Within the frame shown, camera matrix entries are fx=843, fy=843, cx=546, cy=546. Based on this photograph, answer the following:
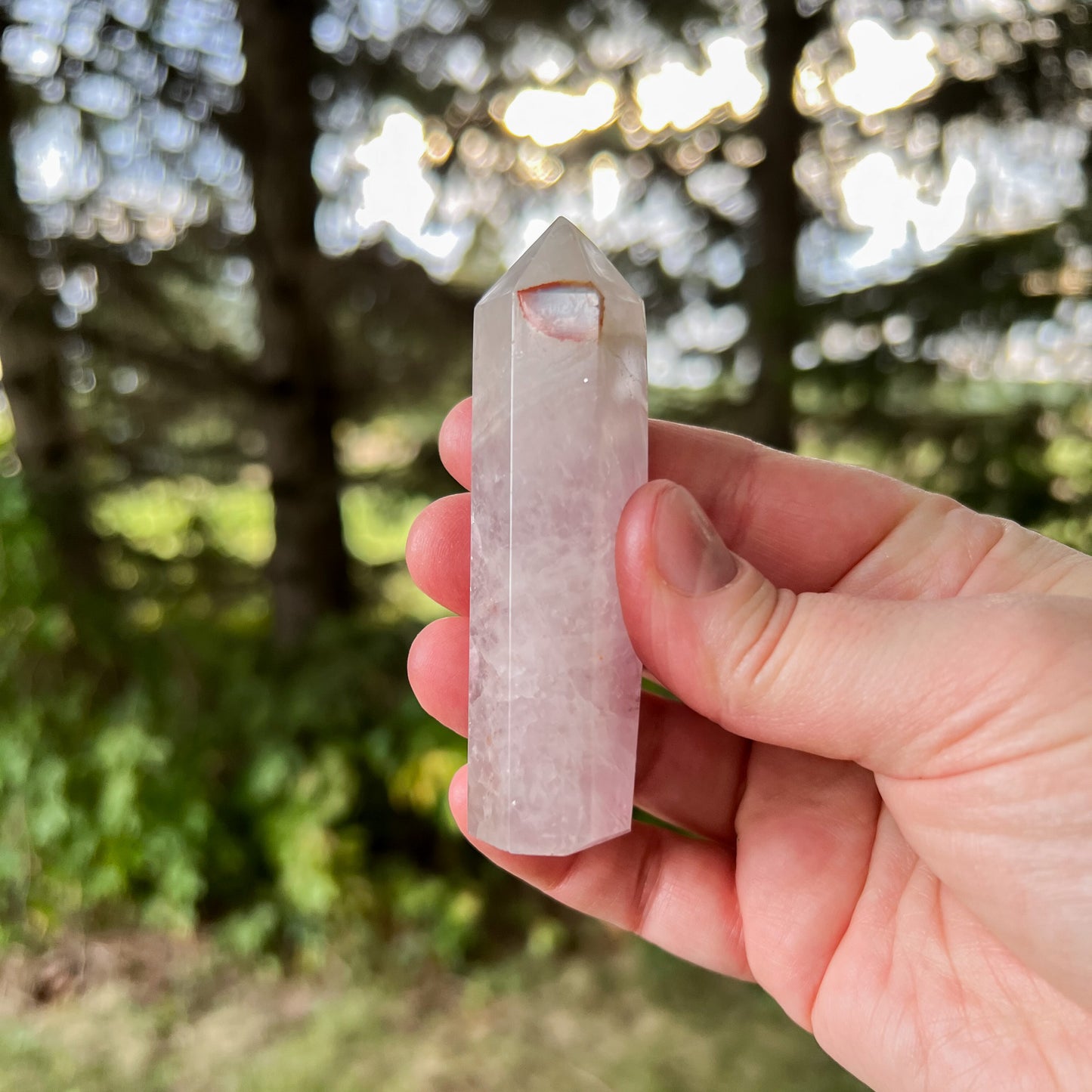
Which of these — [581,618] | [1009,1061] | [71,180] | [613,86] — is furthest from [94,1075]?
[613,86]

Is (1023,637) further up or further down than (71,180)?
further down

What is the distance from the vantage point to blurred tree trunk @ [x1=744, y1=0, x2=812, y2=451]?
10.6ft

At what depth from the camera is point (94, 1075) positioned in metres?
2.38

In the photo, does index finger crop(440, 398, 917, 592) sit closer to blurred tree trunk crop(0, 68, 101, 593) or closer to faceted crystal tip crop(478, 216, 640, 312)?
faceted crystal tip crop(478, 216, 640, 312)

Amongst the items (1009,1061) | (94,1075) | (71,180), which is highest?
(71,180)

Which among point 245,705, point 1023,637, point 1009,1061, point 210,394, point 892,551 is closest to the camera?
point 1023,637

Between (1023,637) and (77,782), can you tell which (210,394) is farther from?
(1023,637)

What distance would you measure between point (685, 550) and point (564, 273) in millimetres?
431

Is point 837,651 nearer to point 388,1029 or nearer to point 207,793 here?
point 388,1029

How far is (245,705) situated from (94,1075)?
3.90 feet

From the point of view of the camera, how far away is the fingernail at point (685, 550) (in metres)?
1.13

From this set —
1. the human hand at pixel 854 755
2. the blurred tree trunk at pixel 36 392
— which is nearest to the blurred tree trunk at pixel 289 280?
the blurred tree trunk at pixel 36 392

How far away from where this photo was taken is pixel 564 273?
1.20 metres

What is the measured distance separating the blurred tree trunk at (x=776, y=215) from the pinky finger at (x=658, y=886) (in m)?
1.97
